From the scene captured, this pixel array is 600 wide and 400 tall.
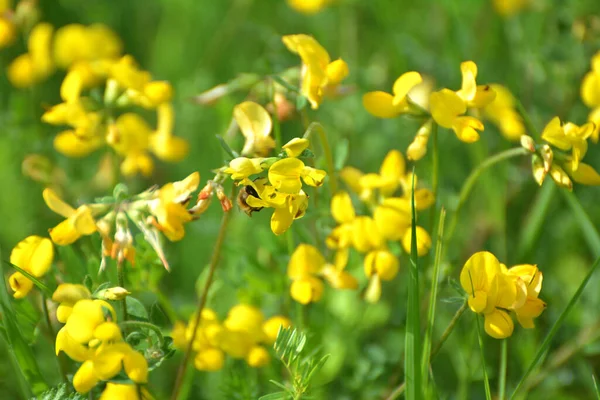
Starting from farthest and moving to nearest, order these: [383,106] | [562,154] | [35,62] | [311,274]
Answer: [35,62], [311,274], [383,106], [562,154]

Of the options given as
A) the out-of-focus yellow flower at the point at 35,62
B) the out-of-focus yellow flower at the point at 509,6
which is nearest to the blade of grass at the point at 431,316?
the out-of-focus yellow flower at the point at 35,62

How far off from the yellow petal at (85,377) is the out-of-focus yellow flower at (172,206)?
320mm

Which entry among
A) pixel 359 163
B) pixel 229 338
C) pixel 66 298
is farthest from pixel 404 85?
pixel 359 163

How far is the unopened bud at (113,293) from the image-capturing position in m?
1.57

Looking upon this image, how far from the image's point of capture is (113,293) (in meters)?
1.57

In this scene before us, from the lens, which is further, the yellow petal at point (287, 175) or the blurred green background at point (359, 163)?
the blurred green background at point (359, 163)

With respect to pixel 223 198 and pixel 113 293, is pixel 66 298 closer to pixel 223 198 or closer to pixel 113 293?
pixel 113 293

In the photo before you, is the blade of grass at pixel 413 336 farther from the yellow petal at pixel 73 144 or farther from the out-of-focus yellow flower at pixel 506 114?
the out-of-focus yellow flower at pixel 506 114

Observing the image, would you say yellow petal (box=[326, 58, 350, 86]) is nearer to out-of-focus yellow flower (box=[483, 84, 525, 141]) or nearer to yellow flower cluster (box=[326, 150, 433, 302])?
yellow flower cluster (box=[326, 150, 433, 302])

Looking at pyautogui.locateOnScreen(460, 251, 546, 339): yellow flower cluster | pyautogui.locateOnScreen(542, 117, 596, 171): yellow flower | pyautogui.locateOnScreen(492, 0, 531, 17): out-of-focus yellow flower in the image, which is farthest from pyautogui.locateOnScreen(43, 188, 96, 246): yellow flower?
pyautogui.locateOnScreen(492, 0, 531, 17): out-of-focus yellow flower

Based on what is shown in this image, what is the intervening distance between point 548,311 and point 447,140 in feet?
3.07

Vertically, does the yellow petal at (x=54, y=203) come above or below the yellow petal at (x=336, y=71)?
below

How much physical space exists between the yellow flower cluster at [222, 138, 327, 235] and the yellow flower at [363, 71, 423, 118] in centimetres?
34

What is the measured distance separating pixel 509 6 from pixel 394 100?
207cm
